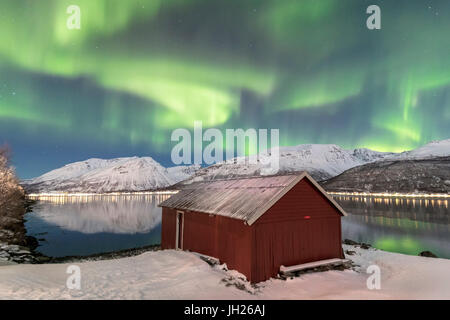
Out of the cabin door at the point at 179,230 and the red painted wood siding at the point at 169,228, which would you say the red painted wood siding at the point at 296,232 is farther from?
the red painted wood siding at the point at 169,228

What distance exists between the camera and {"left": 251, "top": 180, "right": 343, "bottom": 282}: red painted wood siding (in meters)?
14.3

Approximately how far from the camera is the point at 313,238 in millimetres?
16641

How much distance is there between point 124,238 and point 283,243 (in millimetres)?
41137

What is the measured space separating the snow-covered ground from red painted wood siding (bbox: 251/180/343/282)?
1.19m

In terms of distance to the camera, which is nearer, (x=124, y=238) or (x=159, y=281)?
(x=159, y=281)

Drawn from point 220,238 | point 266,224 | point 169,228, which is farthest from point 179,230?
point 266,224

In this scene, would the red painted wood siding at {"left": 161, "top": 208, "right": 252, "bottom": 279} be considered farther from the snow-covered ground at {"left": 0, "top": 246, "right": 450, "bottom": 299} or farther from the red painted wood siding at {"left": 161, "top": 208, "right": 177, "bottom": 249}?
the snow-covered ground at {"left": 0, "top": 246, "right": 450, "bottom": 299}

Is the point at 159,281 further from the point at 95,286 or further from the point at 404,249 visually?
the point at 404,249

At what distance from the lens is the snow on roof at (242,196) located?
14594 millimetres

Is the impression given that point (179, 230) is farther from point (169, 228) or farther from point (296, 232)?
point (296, 232)

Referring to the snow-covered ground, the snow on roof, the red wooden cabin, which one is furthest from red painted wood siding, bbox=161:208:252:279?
the snow-covered ground

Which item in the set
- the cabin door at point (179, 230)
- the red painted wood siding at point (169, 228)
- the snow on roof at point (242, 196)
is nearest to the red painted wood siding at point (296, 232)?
the snow on roof at point (242, 196)

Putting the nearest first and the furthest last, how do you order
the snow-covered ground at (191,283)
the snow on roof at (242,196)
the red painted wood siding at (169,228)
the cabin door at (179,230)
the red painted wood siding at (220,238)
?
the snow-covered ground at (191,283) → the red painted wood siding at (220,238) → the snow on roof at (242,196) → the cabin door at (179,230) → the red painted wood siding at (169,228)
